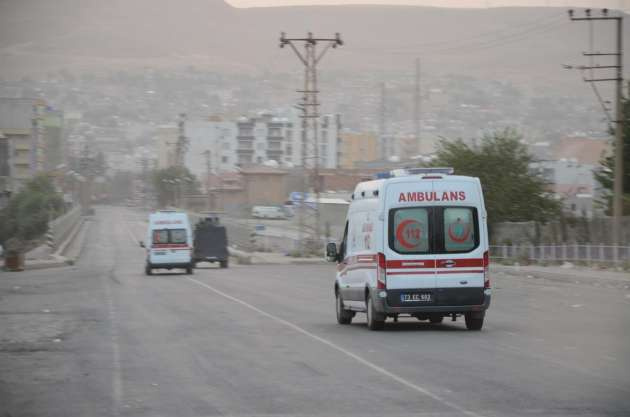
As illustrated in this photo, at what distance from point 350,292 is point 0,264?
128 feet

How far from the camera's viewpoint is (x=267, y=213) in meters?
145

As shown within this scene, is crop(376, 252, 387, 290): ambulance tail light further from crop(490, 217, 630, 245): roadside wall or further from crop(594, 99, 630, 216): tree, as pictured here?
crop(594, 99, 630, 216): tree

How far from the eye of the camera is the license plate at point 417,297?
19.1 metres

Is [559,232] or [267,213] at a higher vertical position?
[267,213]

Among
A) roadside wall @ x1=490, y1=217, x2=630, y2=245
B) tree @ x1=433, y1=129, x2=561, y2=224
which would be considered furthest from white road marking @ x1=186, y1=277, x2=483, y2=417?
tree @ x1=433, y1=129, x2=561, y2=224

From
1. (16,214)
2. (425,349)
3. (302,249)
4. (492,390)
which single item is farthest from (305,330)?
(16,214)

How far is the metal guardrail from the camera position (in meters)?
44.5

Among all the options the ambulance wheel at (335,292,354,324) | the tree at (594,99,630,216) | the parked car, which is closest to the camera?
the ambulance wheel at (335,292,354,324)

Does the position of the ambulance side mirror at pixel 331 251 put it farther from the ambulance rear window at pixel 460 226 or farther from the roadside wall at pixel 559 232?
the roadside wall at pixel 559 232

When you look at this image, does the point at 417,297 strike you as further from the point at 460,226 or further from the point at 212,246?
the point at 212,246

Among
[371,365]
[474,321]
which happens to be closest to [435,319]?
[474,321]

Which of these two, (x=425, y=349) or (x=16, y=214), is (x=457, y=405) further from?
(x=16, y=214)

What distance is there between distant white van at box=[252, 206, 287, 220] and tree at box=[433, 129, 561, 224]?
71905 millimetres

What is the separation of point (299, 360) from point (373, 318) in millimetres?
4736
